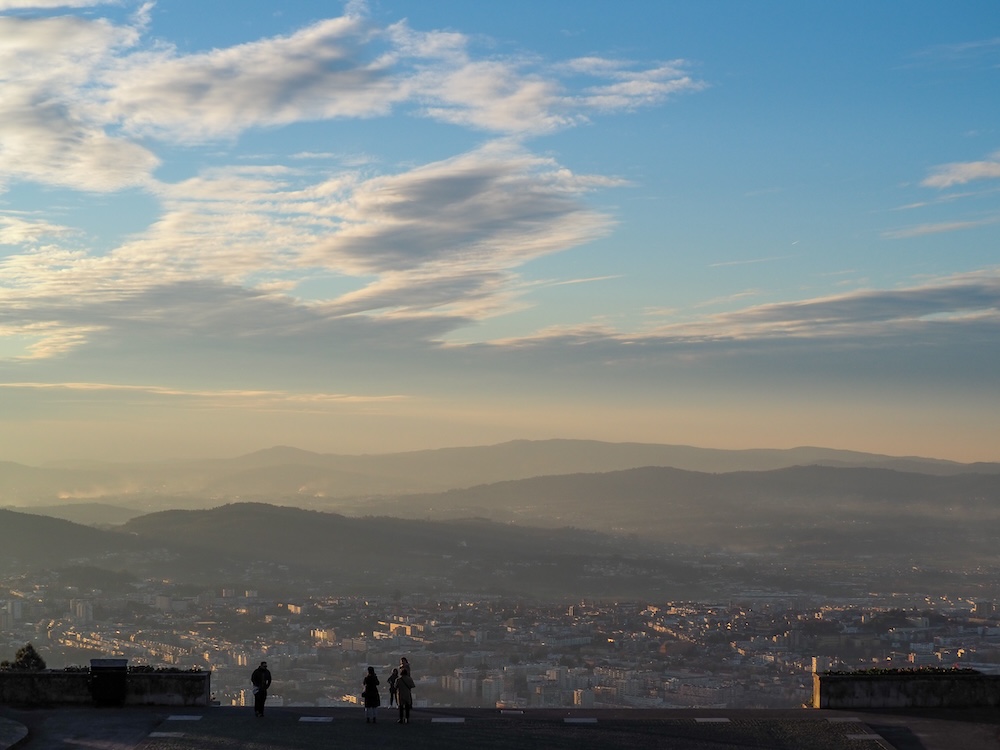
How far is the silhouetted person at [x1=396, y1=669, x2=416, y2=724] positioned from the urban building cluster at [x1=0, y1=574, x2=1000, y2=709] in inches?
960

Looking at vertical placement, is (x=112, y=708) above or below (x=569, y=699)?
above

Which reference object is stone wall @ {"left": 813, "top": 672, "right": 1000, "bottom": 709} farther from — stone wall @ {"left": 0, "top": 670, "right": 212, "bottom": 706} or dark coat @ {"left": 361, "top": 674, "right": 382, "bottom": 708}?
stone wall @ {"left": 0, "top": 670, "right": 212, "bottom": 706}

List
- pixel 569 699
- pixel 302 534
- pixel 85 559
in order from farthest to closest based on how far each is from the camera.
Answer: pixel 302 534 → pixel 85 559 → pixel 569 699

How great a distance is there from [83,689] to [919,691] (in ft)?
61.7

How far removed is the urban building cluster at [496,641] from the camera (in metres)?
65.4

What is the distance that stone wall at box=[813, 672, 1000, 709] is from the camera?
30.5m

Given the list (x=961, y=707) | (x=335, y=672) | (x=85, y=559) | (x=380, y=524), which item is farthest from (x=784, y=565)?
(x=961, y=707)

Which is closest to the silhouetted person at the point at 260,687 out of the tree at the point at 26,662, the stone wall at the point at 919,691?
the tree at the point at 26,662

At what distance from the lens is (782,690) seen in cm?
6588

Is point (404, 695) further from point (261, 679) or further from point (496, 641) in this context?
point (496, 641)

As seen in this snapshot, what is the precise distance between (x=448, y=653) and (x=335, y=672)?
10.4 m

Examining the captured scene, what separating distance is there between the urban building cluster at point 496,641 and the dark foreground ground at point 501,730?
2396 cm

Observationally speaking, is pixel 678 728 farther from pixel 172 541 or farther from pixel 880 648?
pixel 172 541

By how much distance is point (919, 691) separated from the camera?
100ft
